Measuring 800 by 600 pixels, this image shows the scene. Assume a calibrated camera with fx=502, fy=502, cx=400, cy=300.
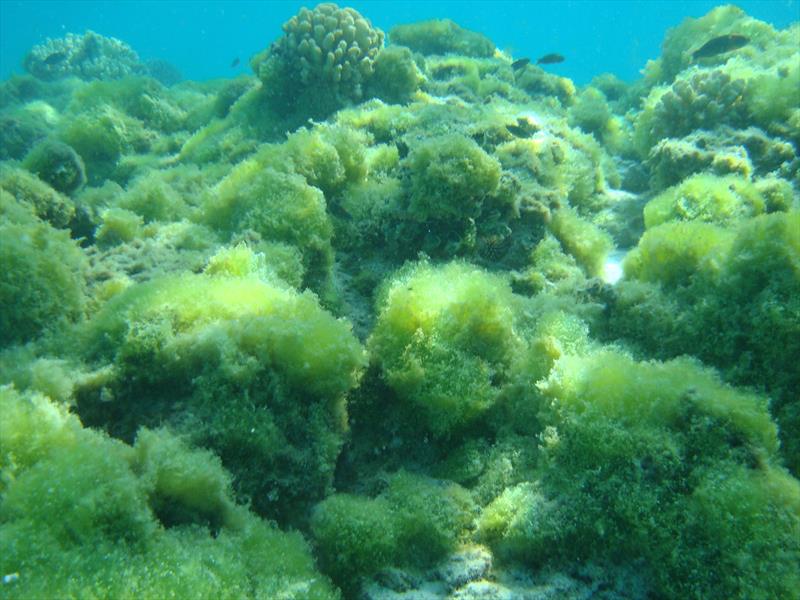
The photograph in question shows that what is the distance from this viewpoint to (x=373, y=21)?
11162 centimetres

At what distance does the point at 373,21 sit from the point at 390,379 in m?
125

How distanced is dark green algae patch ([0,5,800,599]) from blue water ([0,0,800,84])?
7803 cm

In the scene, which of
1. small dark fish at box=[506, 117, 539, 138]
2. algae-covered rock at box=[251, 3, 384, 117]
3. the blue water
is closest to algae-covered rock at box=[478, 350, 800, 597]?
small dark fish at box=[506, 117, 539, 138]

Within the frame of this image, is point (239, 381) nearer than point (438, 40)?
Yes

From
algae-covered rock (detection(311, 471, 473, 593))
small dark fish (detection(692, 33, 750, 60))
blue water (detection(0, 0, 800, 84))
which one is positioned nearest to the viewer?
algae-covered rock (detection(311, 471, 473, 593))

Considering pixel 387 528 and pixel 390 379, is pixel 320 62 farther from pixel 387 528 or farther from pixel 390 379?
pixel 387 528

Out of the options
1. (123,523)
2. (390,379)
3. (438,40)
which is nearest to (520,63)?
(438,40)

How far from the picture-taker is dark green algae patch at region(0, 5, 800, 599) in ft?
7.23

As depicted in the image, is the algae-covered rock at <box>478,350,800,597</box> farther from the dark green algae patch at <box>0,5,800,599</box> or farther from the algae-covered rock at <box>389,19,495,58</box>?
the algae-covered rock at <box>389,19,495,58</box>

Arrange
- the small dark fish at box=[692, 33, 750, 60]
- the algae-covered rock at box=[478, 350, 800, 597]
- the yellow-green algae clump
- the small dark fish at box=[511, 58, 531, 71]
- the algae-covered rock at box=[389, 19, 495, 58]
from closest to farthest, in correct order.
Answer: the algae-covered rock at box=[478, 350, 800, 597], the yellow-green algae clump, the small dark fish at box=[692, 33, 750, 60], the small dark fish at box=[511, 58, 531, 71], the algae-covered rock at box=[389, 19, 495, 58]

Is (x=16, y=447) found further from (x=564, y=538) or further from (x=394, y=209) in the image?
(x=394, y=209)

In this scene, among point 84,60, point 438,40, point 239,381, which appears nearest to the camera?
point 239,381

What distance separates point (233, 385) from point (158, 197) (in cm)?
311

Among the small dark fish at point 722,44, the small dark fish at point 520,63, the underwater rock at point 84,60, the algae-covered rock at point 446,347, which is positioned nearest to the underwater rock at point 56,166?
the algae-covered rock at point 446,347
